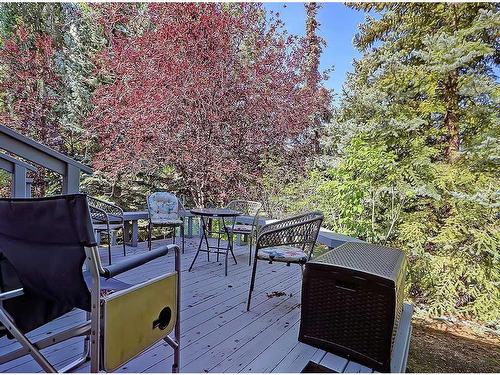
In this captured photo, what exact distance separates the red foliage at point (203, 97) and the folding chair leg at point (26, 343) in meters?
5.04

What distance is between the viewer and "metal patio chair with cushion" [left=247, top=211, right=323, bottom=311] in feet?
8.60

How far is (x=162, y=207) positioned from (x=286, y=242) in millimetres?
2459

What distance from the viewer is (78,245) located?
121 cm

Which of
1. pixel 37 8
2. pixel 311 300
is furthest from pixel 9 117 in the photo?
pixel 311 300

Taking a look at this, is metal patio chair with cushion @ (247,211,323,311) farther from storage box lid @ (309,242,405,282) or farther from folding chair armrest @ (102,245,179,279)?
folding chair armrest @ (102,245,179,279)

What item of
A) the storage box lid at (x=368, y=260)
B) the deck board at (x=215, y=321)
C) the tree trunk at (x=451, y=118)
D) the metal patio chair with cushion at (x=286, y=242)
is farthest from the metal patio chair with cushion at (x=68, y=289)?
the tree trunk at (x=451, y=118)

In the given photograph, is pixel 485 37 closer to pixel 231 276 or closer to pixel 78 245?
pixel 231 276

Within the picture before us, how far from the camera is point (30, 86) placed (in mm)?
6898

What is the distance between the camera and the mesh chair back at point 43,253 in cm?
119

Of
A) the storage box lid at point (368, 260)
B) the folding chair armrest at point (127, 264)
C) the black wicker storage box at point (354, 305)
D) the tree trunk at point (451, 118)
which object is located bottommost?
the black wicker storage box at point (354, 305)

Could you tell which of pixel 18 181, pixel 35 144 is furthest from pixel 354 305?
pixel 18 181

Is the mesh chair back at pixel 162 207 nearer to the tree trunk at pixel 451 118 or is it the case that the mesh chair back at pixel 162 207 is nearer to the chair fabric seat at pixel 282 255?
the chair fabric seat at pixel 282 255

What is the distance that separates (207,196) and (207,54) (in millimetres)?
2661

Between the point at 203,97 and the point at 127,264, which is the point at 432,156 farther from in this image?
the point at 127,264
